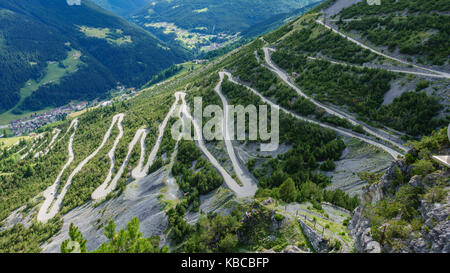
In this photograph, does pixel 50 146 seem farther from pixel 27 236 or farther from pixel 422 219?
pixel 422 219

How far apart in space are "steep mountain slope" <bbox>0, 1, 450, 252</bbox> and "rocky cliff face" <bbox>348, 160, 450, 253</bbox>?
0.40 feet

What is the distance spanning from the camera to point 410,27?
77.4m

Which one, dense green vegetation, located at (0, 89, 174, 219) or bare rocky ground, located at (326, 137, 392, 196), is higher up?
bare rocky ground, located at (326, 137, 392, 196)

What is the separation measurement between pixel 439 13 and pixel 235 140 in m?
75.3

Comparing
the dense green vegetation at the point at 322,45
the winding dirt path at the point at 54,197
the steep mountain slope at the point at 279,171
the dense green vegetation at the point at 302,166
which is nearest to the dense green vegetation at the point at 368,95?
the steep mountain slope at the point at 279,171

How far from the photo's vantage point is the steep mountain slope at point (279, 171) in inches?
1076

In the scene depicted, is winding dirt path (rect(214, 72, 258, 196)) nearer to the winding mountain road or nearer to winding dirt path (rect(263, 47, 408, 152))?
winding dirt path (rect(263, 47, 408, 152))

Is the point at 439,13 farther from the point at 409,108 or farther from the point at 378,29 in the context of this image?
the point at 409,108

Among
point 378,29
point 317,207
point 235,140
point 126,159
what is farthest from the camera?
point 126,159

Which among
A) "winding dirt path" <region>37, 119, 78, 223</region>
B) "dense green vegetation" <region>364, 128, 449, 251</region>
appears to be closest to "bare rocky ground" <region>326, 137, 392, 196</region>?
"dense green vegetation" <region>364, 128, 449, 251</region>

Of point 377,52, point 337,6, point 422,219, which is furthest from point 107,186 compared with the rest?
point 337,6

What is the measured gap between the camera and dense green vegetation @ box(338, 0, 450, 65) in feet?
215
